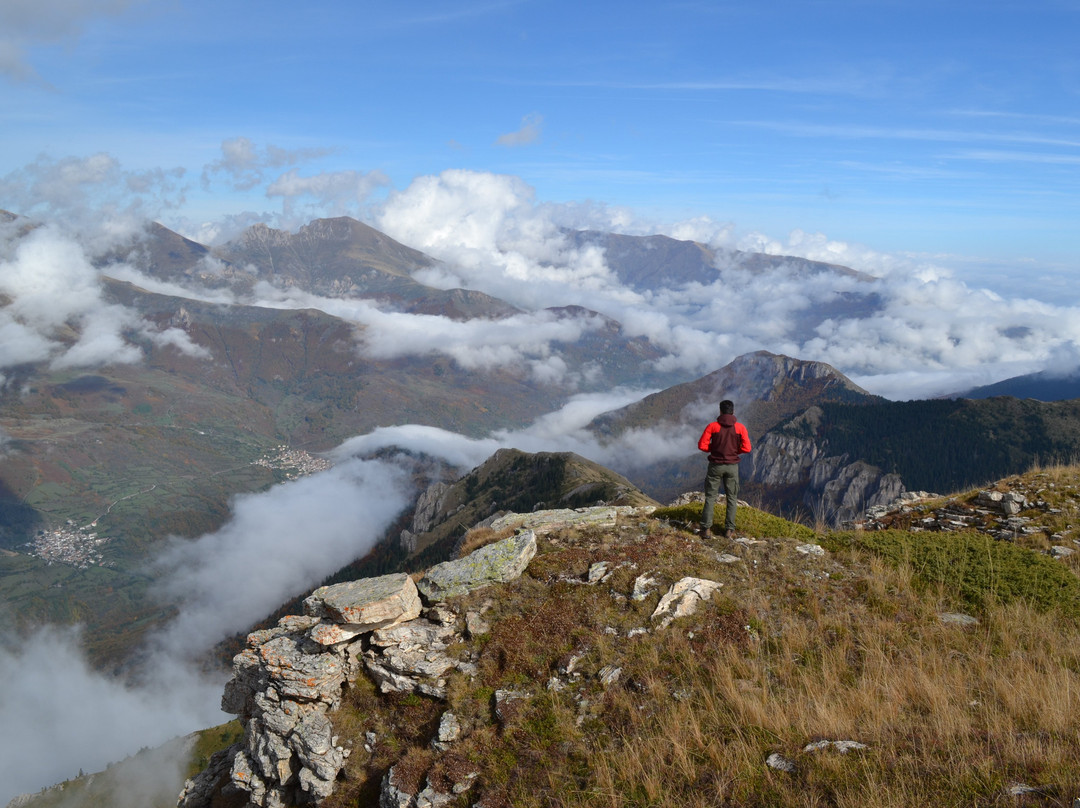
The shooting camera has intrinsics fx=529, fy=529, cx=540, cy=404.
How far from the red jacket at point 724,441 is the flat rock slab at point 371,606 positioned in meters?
9.49

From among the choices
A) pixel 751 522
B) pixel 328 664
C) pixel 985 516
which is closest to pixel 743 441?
pixel 751 522

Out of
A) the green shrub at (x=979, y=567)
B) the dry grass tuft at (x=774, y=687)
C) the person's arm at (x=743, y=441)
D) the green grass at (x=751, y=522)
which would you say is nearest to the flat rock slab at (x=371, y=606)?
the dry grass tuft at (x=774, y=687)

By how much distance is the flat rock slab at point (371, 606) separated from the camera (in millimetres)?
13094

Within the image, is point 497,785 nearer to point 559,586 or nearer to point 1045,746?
point 559,586

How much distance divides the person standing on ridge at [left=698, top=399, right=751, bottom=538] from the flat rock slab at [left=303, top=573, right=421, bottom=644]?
908 cm

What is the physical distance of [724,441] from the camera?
1611 centimetres

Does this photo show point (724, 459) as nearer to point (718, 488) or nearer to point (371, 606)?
point (718, 488)

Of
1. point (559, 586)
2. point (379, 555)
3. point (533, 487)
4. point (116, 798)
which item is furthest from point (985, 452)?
point (116, 798)

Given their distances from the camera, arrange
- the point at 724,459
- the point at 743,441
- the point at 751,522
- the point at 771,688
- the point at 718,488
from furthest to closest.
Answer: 1. the point at 751,522
2. the point at 743,441
3. the point at 718,488
4. the point at 724,459
5. the point at 771,688

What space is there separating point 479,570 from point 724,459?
26.2 ft

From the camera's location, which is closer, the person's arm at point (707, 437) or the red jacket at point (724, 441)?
the red jacket at point (724, 441)

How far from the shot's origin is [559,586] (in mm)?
14477

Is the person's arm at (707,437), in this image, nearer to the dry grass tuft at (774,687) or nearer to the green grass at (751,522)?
the green grass at (751,522)

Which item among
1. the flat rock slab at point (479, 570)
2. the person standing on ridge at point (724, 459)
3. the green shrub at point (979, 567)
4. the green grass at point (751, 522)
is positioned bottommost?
the flat rock slab at point (479, 570)
